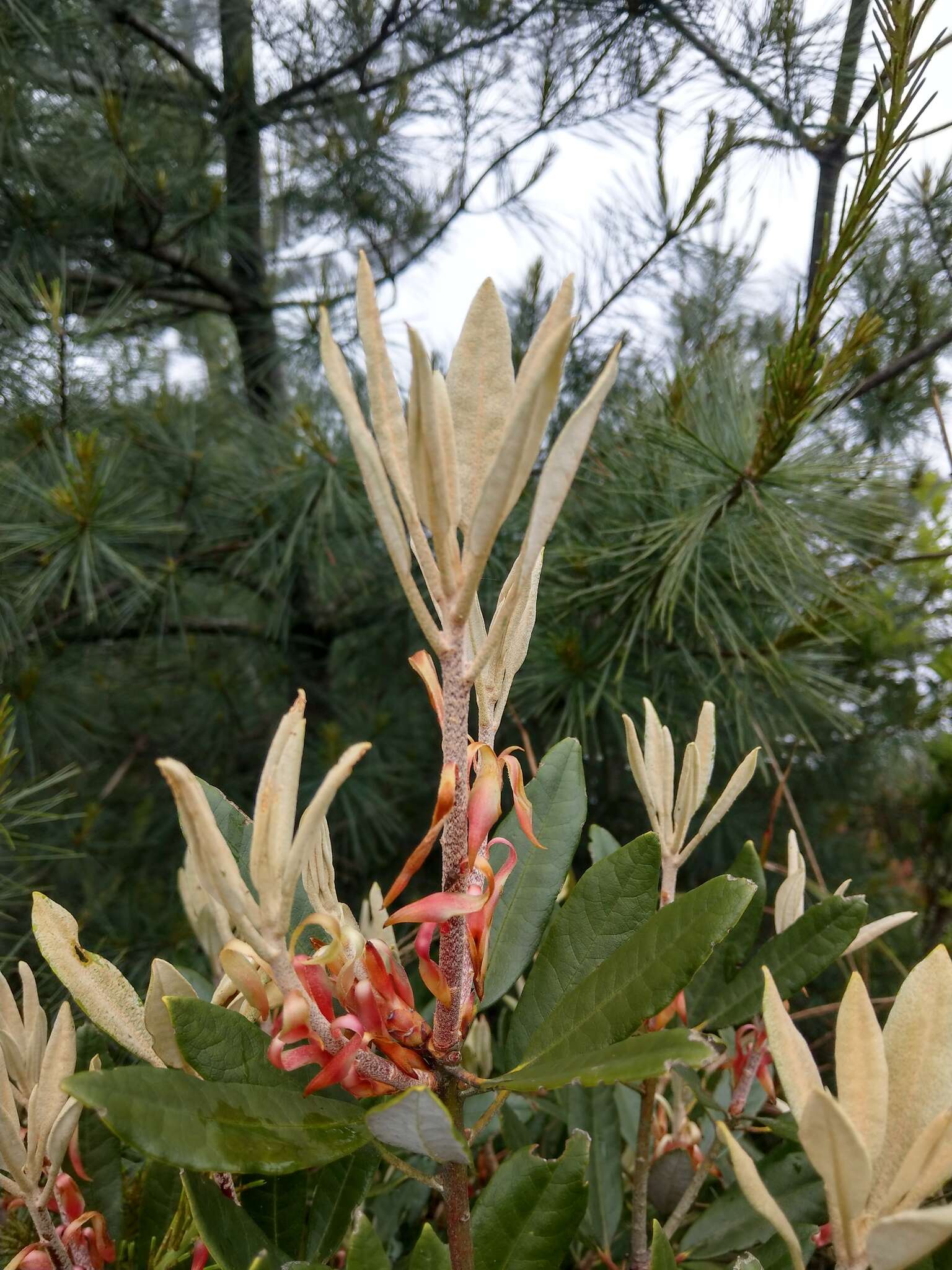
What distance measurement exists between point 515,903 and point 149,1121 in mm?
161

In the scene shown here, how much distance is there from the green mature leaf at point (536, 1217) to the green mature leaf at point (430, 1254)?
1.2 inches

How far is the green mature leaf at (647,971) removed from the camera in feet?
0.84

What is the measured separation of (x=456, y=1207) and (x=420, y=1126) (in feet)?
0.23

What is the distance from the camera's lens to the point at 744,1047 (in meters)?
0.42

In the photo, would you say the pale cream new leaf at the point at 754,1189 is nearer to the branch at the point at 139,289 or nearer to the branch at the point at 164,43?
the branch at the point at 139,289

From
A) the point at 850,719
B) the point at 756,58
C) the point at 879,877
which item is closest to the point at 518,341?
the point at 756,58

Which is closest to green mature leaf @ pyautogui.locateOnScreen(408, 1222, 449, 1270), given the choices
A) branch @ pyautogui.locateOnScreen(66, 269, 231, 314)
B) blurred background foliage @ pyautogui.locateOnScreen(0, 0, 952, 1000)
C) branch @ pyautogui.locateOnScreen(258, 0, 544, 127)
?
blurred background foliage @ pyautogui.locateOnScreen(0, 0, 952, 1000)

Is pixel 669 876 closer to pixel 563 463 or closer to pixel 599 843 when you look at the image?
pixel 599 843

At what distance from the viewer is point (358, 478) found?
1.00 m

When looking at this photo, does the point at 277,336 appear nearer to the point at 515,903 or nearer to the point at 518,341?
the point at 518,341

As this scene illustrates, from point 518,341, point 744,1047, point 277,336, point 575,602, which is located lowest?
point 744,1047

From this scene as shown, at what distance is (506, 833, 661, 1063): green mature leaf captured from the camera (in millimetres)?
320

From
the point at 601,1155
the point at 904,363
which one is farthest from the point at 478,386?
the point at 904,363

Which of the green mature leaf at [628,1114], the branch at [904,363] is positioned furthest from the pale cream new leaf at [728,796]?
the branch at [904,363]
